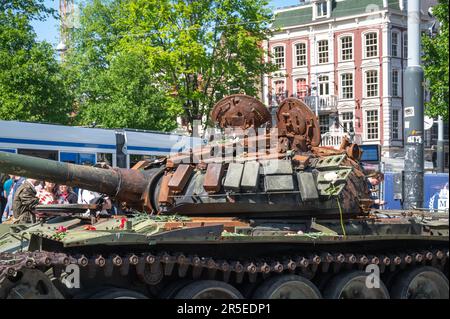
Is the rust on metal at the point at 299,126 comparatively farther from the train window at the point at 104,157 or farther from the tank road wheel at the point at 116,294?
the train window at the point at 104,157

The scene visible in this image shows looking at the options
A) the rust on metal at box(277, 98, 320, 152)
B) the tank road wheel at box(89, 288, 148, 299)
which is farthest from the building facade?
the tank road wheel at box(89, 288, 148, 299)

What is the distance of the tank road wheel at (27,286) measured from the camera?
853cm

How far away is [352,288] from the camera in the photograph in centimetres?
1091

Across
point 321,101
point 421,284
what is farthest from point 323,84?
point 421,284

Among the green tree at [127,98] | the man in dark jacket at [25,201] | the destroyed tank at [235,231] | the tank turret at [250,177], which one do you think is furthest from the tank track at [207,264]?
the green tree at [127,98]

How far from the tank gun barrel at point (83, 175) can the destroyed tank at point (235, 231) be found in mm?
18

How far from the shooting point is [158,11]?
1419 inches

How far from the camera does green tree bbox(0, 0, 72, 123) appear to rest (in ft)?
94.8

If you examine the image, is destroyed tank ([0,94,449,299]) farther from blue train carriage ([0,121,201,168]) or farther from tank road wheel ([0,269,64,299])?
blue train carriage ([0,121,201,168])

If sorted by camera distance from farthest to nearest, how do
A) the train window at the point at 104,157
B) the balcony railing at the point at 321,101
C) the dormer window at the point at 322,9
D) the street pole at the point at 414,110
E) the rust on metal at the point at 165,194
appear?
the dormer window at the point at 322,9 → the balcony railing at the point at 321,101 → the train window at the point at 104,157 → the street pole at the point at 414,110 → the rust on metal at the point at 165,194

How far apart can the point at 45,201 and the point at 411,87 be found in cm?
776

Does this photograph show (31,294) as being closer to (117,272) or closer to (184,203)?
(117,272)

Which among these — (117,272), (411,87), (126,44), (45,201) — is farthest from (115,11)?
(117,272)

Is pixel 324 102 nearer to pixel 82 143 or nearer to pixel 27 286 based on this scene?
pixel 82 143
